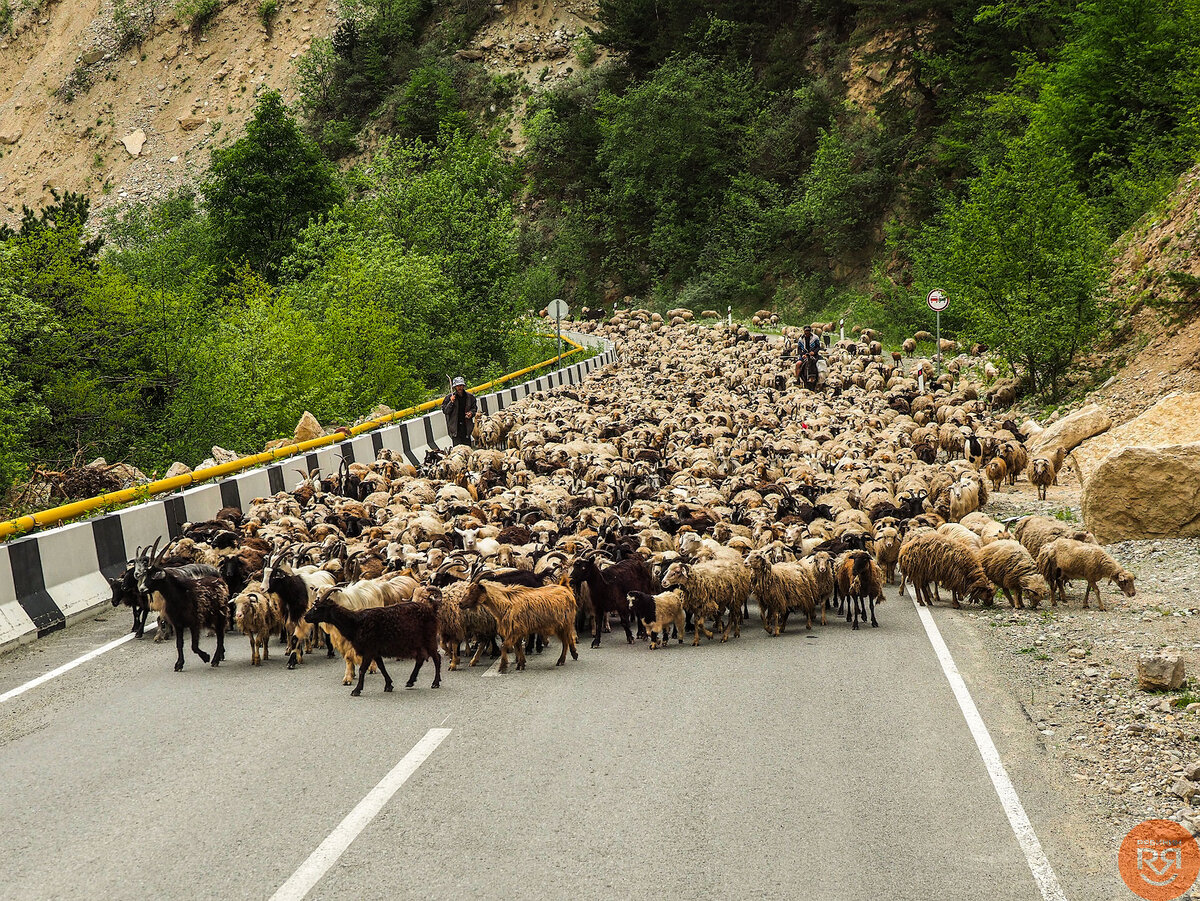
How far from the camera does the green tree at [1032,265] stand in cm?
2338

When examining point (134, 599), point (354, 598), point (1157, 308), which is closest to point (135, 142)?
point (1157, 308)

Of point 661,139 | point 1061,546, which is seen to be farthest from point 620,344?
point 1061,546

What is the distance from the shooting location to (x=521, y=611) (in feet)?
30.7

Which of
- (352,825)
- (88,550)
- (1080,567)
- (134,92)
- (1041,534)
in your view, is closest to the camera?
(352,825)

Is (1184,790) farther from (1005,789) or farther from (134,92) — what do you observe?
(134,92)

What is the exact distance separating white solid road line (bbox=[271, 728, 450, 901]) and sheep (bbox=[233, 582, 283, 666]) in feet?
9.73

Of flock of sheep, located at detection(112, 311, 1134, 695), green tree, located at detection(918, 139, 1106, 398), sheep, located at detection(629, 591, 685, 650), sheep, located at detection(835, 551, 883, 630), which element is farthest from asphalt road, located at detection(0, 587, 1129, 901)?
green tree, located at detection(918, 139, 1106, 398)

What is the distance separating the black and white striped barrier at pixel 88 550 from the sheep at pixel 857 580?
25.3 feet

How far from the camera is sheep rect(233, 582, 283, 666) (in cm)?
966

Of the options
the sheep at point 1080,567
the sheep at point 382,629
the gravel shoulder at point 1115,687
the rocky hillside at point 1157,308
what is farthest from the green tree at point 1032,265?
the sheep at point 382,629

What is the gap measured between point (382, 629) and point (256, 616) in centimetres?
167

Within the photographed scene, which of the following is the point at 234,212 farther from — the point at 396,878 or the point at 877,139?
the point at 396,878

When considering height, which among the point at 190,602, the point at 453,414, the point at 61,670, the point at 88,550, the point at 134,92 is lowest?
the point at 61,670

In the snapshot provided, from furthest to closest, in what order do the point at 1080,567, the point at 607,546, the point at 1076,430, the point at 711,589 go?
the point at 1076,430, the point at 607,546, the point at 1080,567, the point at 711,589
